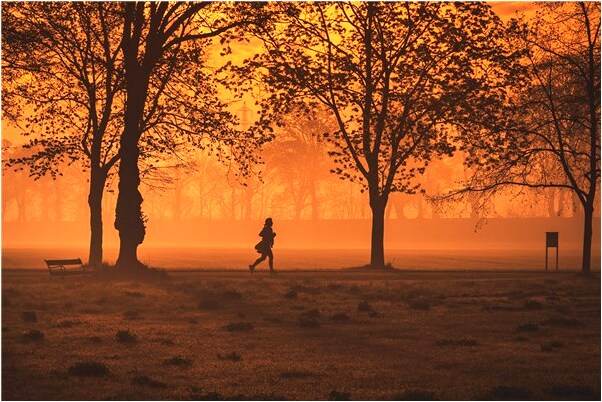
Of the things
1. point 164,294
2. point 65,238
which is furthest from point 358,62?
point 65,238

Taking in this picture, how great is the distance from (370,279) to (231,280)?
17.3ft

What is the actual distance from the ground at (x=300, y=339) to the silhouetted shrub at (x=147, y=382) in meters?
Result: 0.02

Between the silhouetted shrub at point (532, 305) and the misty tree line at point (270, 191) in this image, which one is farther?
the misty tree line at point (270, 191)

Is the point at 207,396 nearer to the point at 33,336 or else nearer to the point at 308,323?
the point at 33,336

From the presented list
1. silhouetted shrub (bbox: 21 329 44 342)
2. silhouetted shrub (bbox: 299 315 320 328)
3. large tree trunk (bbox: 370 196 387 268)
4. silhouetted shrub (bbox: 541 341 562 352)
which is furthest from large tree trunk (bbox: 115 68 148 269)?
silhouetted shrub (bbox: 541 341 562 352)

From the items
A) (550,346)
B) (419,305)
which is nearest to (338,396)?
(550,346)

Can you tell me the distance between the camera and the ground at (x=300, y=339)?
12.4 meters

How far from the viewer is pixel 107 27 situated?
1644 inches

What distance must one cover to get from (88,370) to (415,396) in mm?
4772

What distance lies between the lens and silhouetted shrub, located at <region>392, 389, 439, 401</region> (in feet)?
37.7

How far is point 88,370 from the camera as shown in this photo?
13242 millimetres

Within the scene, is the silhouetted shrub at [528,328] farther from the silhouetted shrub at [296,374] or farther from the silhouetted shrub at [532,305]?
the silhouetted shrub at [296,374]

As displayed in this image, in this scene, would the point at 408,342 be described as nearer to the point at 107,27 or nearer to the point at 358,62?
the point at 358,62

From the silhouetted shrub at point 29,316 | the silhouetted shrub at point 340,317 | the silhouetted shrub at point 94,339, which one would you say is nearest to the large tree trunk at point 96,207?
the silhouetted shrub at point 29,316
